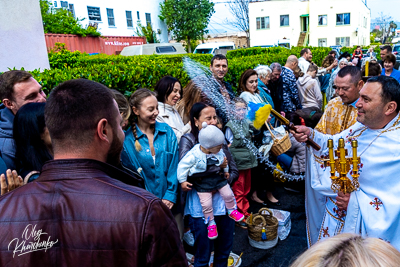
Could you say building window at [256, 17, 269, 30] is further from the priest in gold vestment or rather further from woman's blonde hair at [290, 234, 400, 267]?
woman's blonde hair at [290, 234, 400, 267]

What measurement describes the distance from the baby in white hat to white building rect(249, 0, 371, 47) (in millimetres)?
39561

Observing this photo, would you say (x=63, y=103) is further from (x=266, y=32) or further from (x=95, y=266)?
(x=266, y=32)

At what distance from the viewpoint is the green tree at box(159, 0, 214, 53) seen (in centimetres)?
3066

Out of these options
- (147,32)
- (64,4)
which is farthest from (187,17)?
(64,4)

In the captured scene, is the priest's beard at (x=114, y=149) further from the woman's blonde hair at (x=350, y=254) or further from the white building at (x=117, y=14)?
the white building at (x=117, y=14)

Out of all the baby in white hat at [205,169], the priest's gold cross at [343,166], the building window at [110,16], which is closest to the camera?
the priest's gold cross at [343,166]

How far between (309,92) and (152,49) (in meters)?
13.9

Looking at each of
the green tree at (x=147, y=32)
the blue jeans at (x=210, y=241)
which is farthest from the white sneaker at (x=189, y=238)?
the green tree at (x=147, y=32)

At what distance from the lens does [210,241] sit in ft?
10.7

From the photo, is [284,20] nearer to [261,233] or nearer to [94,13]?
[94,13]

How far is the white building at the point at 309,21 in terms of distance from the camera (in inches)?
1586

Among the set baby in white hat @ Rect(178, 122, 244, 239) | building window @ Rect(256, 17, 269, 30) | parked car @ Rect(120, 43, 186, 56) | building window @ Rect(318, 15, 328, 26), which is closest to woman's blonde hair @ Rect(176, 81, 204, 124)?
baby in white hat @ Rect(178, 122, 244, 239)

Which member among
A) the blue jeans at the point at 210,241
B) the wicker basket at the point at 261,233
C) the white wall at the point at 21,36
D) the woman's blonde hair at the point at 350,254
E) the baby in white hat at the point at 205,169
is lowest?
the wicker basket at the point at 261,233

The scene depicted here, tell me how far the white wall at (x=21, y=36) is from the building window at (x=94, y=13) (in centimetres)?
2209
